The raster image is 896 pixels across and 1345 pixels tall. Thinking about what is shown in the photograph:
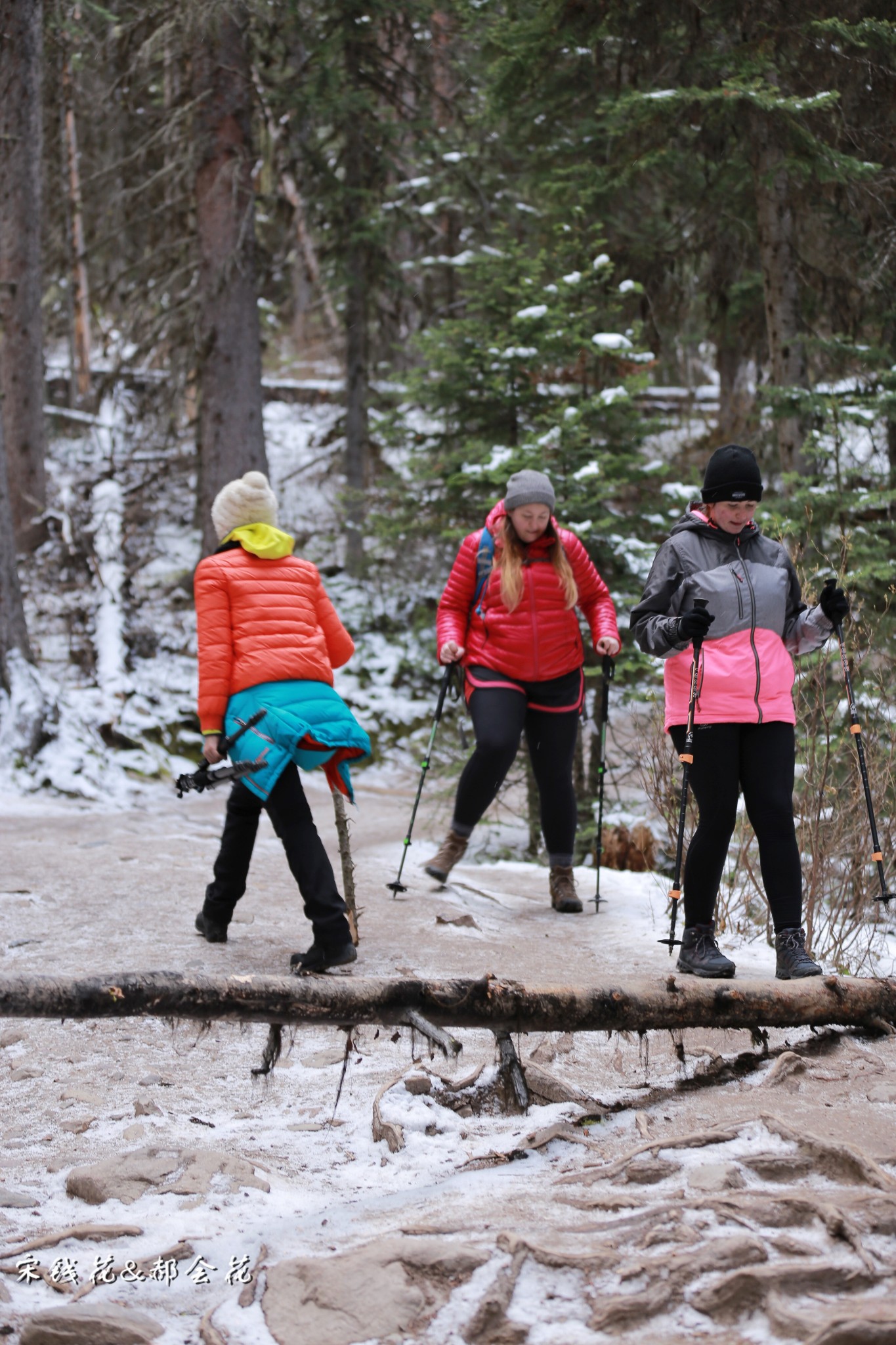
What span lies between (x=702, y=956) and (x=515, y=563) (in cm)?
235

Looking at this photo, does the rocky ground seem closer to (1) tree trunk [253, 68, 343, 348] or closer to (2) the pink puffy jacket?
(2) the pink puffy jacket

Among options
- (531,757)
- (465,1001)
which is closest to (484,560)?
(531,757)

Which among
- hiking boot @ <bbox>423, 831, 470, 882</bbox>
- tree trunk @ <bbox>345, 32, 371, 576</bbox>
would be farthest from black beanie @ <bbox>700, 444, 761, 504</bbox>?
tree trunk @ <bbox>345, 32, 371, 576</bbox>

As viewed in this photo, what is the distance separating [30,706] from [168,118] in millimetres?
7627

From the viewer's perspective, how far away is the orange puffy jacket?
479 cm

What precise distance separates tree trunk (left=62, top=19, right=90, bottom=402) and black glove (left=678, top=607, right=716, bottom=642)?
15056 mm

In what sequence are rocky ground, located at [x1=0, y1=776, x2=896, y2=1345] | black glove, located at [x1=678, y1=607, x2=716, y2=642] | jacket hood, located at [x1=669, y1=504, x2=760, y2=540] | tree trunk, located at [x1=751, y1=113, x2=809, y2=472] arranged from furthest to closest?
tree trunk, located at [x1=751, y1=113, x2=809, y2=472], jacket hood, located at [x1=669, y1=504, x2=760, y2=540], black glove, located at [x1=678, y1=607, x2=716, y2=642], rocky ground, located at [x1=0, y1=776, x2=896, y2=1345]

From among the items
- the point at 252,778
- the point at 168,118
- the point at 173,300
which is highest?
the point at 168,118

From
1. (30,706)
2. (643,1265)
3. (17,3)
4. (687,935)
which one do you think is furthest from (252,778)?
(17,3)

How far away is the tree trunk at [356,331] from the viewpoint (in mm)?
15383

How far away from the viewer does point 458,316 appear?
18859mm

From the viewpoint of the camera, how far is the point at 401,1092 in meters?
3.62

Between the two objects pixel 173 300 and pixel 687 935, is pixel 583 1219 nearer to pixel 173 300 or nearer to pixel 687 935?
pixel 687 935

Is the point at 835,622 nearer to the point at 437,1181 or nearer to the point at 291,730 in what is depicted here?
the point at 291,730
